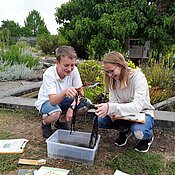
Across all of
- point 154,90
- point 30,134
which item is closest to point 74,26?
point 154,90

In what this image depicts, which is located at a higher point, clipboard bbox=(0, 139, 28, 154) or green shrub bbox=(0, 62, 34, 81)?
green shrub bbox=(0, 62, 34, 81)

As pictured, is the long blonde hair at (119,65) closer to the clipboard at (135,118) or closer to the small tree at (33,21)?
the clipboard at (135,118)

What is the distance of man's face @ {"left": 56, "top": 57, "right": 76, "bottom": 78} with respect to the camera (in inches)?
106

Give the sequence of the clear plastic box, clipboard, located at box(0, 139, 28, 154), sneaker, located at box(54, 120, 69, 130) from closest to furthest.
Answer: the clear plastic box
clipboard, located at box(0, 139, 28, 154)
sneaker, located at box(54, 120, 69, 130)

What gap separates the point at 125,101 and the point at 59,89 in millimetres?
705

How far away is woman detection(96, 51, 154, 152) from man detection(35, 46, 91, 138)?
1.16ft

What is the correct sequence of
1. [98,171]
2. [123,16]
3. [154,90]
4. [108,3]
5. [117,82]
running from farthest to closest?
[108,3]
[123,16]
[154,90]
[117,82]
[98,171]

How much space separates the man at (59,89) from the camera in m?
2.67

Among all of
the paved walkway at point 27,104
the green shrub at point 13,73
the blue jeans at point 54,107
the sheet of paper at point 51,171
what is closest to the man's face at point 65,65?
the blue jeans at point 54,107

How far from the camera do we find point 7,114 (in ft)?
12.6

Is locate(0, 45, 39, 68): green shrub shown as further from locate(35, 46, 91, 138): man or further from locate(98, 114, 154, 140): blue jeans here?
locate(98, 114, 154, 140): blue jeans

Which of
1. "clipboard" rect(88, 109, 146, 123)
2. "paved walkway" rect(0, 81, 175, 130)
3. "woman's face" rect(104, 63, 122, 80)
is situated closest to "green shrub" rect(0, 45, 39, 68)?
"paved walkway" rect(0, 81, 175, 130)

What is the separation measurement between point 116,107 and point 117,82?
347 millimetres

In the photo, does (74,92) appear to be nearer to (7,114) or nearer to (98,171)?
(98,171)
